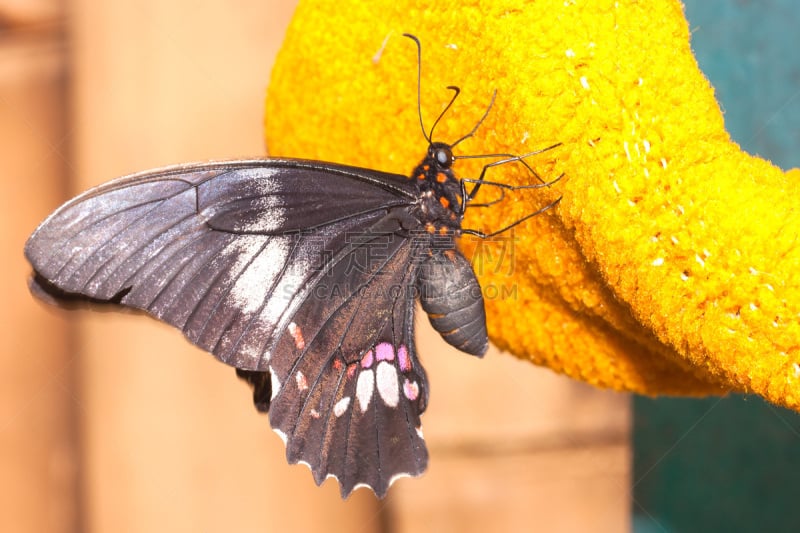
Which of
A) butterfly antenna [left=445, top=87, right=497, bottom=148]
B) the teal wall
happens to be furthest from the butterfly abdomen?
the teal wall

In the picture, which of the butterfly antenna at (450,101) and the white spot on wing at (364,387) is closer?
the butterfly antenna at (450,101)

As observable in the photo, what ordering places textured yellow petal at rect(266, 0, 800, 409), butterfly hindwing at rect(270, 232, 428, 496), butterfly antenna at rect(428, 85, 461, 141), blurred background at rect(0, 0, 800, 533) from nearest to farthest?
textured yellow petal at rect(266, 0, 800, 409)
butterfly antenna at rect(428, 85, 461, 141)
butterfly hindwing at rect(270, 232, 428, 496)
blurred background at rect(0, 0, 800, 533)

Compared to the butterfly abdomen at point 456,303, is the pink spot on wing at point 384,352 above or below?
below

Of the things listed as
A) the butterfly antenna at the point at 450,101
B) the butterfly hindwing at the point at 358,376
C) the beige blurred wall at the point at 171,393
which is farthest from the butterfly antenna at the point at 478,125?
the beige blurred wall at the point at 171,393

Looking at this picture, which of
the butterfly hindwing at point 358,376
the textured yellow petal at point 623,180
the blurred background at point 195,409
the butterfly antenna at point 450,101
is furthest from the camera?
the blurred background at point 195,409

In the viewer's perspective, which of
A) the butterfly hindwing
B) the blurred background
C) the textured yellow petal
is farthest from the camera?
the blurred background

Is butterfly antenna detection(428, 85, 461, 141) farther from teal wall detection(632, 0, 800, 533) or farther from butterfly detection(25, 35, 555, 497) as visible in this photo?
teal wall detection(632, 0, 800, 533)

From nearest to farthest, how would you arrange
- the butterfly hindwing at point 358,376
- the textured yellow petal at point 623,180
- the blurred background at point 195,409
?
the textured yellow petal at point 623,180
the butterfly hindwing at point 358,376
the blurred background at point 195,409

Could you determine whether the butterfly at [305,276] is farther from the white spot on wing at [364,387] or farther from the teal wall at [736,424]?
the teal wall at [736,424]

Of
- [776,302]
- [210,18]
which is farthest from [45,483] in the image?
[776,302]
